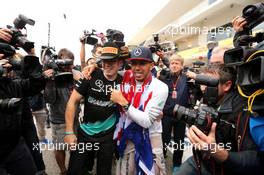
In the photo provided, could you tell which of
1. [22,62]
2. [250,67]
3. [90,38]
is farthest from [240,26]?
[90,38]

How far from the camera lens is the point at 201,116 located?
127cm

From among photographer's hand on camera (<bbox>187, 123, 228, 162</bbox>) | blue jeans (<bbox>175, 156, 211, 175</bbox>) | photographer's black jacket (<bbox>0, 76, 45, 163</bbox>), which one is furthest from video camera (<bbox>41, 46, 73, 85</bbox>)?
photographer's hand on camera (<bbox>187, 123, 228, 162</bbox>)

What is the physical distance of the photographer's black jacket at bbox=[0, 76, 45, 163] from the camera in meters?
1.72

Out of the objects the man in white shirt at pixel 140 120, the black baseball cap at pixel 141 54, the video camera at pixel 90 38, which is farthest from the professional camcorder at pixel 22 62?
the video camera at pixel 90 38

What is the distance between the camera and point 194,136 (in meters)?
1.23

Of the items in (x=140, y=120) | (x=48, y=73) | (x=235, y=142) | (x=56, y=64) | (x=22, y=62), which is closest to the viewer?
(x=235, y=142)

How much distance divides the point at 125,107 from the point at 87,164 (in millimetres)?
726

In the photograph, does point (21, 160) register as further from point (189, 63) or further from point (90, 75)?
point (189, 63)

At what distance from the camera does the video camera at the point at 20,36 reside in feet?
6.55

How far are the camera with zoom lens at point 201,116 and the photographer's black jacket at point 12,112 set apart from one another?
3.65 feet

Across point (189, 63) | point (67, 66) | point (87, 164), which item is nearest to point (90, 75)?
point (67, 66)

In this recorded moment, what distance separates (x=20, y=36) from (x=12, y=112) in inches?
27.8

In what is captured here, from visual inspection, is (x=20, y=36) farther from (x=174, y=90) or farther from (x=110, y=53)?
(x=174, y=90)

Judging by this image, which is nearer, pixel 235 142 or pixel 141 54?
pixel 235 142
